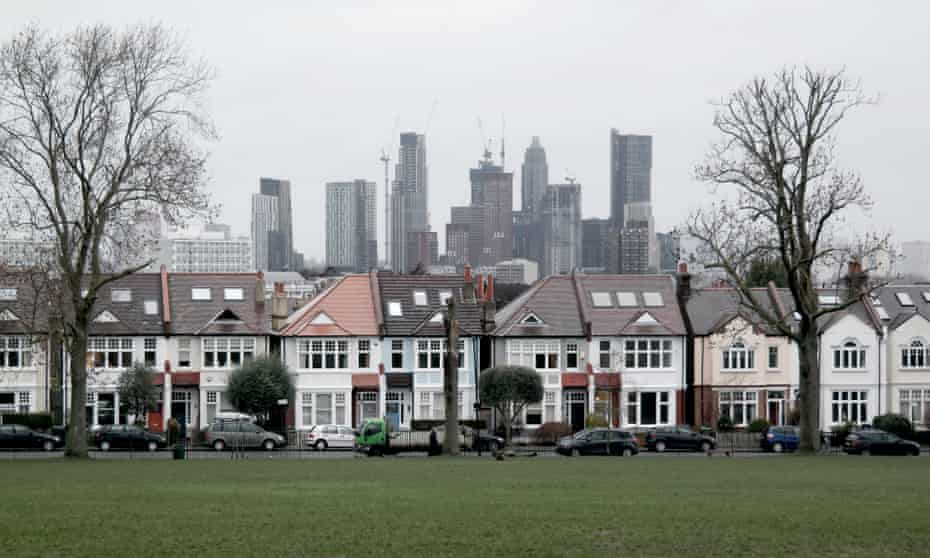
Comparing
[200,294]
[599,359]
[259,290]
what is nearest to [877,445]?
[599,359]

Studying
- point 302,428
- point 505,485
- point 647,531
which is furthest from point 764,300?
point 647,531

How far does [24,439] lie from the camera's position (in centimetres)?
6244

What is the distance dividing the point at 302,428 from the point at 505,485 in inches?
1769

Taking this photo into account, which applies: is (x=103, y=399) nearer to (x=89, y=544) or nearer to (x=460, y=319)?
(x=460, y=319)

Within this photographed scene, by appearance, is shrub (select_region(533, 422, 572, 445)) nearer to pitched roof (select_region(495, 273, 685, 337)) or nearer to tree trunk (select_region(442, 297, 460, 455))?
pitched roof (select_region(495, 273, 685, 337))

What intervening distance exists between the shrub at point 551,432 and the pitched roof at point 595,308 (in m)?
6.48

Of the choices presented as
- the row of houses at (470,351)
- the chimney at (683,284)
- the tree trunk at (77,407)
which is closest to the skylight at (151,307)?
the row of houses at (470,351)

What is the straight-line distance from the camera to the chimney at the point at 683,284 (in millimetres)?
80125

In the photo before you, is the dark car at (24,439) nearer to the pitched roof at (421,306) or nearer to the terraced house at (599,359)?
the pitched roof at (421,306)

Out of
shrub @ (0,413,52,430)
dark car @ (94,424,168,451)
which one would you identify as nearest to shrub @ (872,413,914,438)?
dark car @ (94,424,168,451)

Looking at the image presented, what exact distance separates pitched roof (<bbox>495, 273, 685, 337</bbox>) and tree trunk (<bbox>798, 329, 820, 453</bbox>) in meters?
24.1

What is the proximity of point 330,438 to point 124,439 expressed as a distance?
32.1 feet

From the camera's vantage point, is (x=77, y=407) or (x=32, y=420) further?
(x=32, y=420)

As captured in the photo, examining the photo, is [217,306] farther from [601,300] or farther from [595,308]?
[601,300]
